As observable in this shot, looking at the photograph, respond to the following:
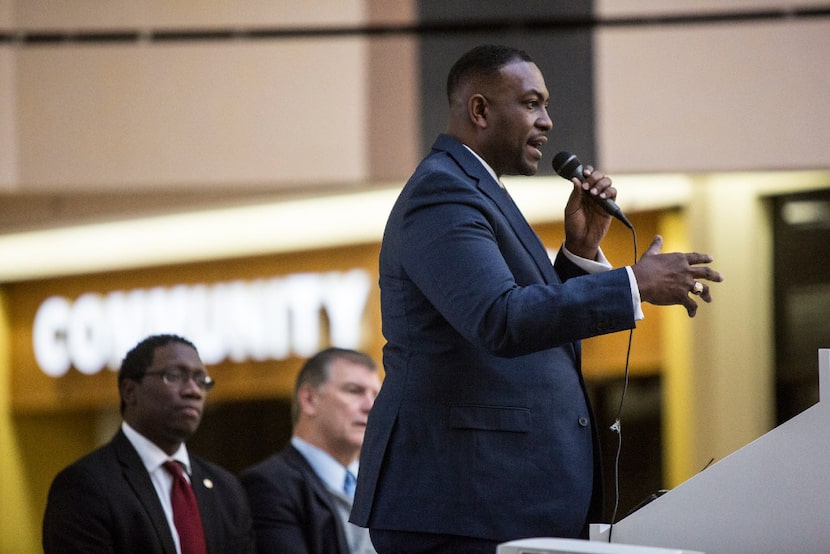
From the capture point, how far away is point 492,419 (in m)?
1.89

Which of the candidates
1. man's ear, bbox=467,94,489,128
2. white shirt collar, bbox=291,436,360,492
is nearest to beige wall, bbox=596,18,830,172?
white shirt collar, bbox=291,436,360,492

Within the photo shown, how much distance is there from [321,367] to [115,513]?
1.09 metres

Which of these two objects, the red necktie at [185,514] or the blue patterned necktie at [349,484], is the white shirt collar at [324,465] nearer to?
the blue patterned necktie at [349,484]

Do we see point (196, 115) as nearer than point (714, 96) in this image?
No

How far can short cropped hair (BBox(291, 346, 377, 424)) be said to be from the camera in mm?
4098

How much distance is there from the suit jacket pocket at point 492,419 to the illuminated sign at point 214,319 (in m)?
3.80

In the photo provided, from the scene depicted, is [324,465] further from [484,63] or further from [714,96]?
[714,96]

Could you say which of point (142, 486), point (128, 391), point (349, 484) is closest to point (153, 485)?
point (142, 486)

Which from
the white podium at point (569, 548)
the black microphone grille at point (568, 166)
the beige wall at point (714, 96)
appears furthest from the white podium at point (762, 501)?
the beige wall at point (714, 96)

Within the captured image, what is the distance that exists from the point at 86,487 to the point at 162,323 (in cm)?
281

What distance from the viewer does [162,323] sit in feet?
19.8

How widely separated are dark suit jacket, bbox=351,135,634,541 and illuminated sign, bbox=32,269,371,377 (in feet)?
12.2

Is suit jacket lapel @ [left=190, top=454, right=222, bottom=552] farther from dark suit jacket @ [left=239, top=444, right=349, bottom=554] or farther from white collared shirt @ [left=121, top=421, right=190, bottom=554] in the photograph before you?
dark suit jacket @ [left=239, top=444, right=349, bottom=554]

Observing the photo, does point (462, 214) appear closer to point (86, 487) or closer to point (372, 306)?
point (86, 487)
